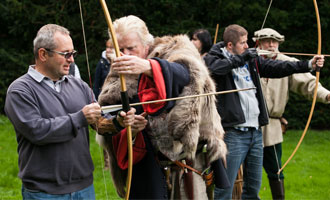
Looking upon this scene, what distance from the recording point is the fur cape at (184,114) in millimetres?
2309

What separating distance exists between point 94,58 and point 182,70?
6.58m

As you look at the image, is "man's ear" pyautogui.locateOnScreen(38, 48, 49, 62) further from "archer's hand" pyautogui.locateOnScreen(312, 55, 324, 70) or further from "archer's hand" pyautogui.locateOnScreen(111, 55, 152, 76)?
"archer's hand" pyautogui.locateOnScreen(312, 55, 324, 70)

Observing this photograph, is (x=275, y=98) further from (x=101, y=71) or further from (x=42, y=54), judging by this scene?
(x=42, y=54)

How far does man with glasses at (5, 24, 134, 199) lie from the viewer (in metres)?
2.14

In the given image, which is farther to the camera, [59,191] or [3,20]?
Result: [3,20]

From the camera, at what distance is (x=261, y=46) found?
167 inches

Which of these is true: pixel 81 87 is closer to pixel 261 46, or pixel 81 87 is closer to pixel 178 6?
pixel 261 46

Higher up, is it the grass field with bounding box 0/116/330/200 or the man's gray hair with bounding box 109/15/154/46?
the man's gray hair with bounding box 109/15/154/46

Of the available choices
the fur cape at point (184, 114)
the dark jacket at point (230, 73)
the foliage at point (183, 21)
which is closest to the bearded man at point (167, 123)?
the fur cape at point (184, 114)

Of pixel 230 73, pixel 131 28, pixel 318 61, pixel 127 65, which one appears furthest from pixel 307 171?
pixel 127 65

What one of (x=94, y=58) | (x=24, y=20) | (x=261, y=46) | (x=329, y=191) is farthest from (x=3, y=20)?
(x=329, y=191)

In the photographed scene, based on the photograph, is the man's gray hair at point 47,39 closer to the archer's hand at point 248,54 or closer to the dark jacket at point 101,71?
the archer's hand at point 248,54

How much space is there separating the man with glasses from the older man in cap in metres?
2.22

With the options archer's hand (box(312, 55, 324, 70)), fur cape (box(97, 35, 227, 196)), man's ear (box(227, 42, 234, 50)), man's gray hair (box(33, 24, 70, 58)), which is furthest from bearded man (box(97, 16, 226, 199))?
archer's hand (box(312, 55, 324, 70))
